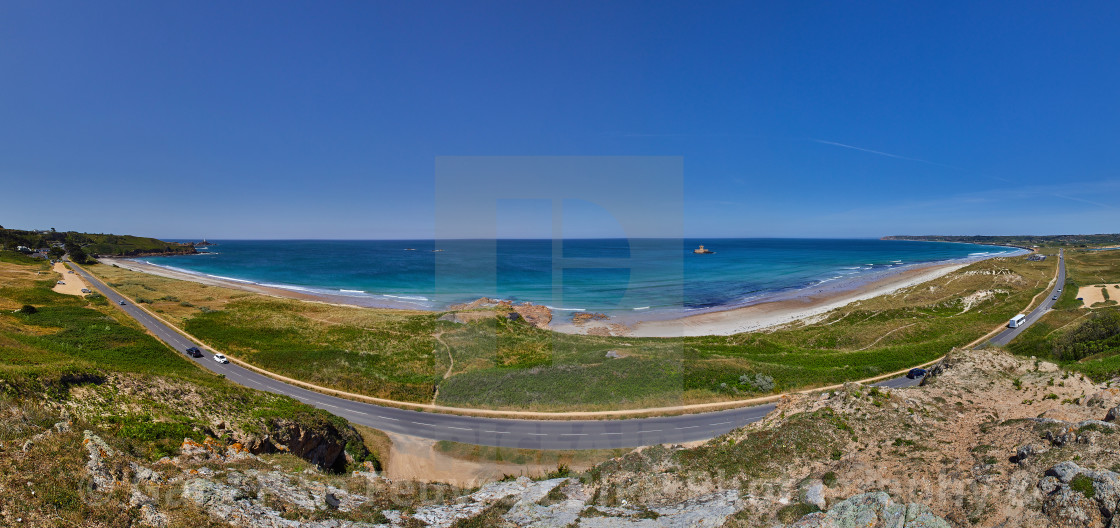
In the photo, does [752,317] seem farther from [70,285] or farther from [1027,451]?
[70,285]

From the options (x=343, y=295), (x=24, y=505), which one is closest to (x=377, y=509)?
(x=24, y=505)

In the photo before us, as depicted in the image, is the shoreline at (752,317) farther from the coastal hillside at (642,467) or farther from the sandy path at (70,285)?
the sandy path at (70,285)

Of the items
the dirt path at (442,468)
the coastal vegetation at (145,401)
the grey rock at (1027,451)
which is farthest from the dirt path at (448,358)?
the grey rock at (1027,451)

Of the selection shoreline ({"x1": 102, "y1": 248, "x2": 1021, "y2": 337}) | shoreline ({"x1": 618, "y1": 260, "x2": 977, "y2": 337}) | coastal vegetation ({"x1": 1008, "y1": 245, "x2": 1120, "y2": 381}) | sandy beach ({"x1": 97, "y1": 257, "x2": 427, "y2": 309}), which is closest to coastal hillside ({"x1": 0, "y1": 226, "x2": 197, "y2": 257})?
sandy beach ({"x1": 97, "y1": 257, "x2": 427, "y2": 309})

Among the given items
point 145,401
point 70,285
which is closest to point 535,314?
point 145,401

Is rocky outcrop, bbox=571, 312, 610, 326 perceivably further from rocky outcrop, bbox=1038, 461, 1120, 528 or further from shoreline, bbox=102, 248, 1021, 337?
rocky outcrop, bbox=1038, 461, 1120, 528

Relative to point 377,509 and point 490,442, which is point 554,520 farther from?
point 490,442
